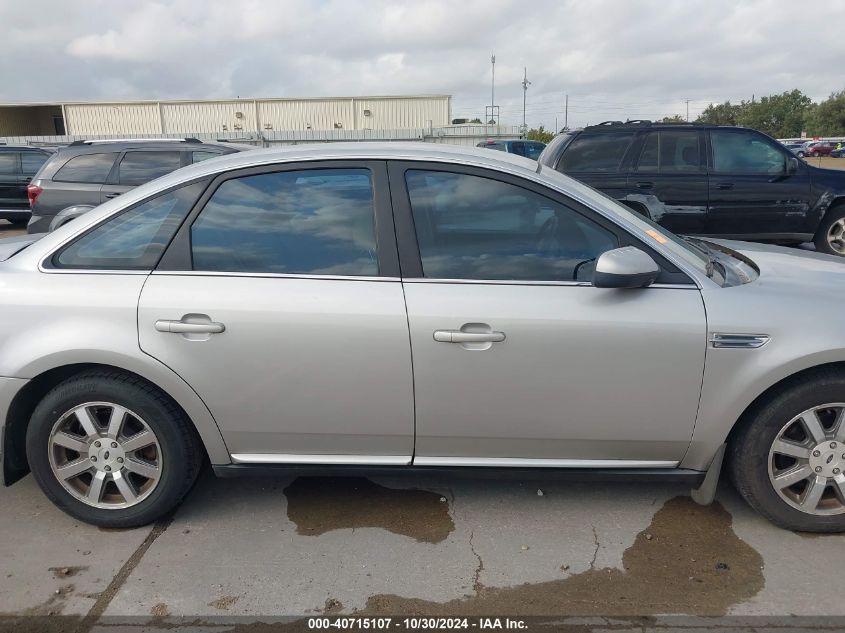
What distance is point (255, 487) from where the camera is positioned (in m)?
3.38

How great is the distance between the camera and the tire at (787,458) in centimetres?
268

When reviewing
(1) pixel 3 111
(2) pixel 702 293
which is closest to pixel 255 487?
(2) pixel 702 293

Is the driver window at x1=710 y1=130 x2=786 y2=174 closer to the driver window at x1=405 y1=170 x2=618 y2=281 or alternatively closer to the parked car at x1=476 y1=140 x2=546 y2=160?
the driver window at x1=405 y1=170 x2=618 y2=281

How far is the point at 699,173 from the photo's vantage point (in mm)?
7926

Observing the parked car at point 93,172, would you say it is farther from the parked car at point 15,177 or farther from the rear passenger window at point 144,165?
the parked car at point 15,177

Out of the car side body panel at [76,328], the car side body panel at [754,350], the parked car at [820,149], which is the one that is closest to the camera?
the car side body panel at [754,350]

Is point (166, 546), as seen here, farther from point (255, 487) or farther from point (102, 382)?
point (102, 382)

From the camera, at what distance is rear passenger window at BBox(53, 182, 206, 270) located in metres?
2.84

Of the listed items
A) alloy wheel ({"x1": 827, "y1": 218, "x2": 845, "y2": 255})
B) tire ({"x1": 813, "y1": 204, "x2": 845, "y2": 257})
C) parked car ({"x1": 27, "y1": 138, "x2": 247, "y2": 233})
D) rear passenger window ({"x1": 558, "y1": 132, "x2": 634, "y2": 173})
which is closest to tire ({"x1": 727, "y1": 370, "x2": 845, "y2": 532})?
rear passenger window ({"x1": 558, "y1": 132, "x2": 634, "y2": 173})

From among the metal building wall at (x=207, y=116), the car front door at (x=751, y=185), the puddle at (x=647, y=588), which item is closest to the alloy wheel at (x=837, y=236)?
the car front door at (x=751, y=185)

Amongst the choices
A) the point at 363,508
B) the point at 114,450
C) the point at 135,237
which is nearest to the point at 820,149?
the point at 363,508

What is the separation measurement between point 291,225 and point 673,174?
6364 millimetres

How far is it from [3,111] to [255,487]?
4918cm

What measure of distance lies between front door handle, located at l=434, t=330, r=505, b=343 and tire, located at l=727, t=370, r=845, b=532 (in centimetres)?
114
